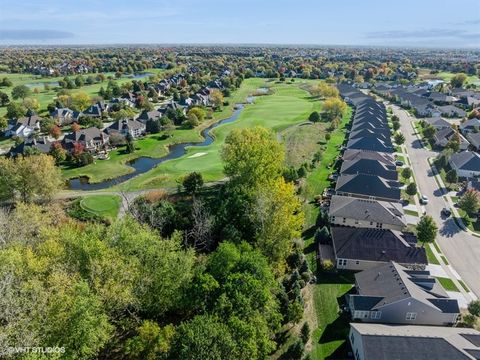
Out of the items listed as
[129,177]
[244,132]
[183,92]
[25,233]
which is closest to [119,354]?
[25,233]

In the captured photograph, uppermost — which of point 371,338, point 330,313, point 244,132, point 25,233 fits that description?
point 244,132

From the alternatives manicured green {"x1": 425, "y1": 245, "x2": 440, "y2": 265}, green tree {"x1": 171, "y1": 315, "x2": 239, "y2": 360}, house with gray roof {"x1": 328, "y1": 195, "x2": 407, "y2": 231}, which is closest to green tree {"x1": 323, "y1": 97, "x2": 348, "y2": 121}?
house with gray roof {"x1": 328, "y1": 195, "x2": 407, "y2": 231}

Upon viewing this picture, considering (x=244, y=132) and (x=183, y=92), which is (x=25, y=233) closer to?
(x=244, y=132)

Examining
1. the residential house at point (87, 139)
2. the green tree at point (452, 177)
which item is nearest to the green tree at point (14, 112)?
the residential house at point (87, 139)

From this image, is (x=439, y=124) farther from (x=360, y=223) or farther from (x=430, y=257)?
(x=430, y=257)

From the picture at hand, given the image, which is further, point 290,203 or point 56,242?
point 290,203

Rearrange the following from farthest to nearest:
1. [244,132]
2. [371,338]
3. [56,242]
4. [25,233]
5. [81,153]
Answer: [81,153]
[244,132]
[25,233]
[56,242]
[371,338]
